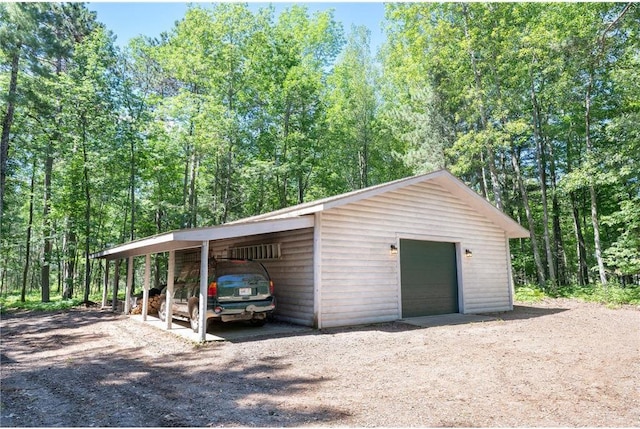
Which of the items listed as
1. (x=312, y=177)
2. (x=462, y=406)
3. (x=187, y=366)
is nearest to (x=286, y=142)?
(x=312, y=177)

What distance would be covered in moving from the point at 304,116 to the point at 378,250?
14010 millimetres

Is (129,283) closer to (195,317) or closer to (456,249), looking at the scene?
(195,317)

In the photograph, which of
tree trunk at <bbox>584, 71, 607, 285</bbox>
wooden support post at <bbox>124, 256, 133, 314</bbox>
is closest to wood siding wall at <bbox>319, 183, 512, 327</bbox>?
wooden support post at <bbox>124, 256, 133, 314</bbox>

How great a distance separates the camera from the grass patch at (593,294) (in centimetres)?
1393

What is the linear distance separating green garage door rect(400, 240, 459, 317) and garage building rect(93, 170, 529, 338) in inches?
1.1

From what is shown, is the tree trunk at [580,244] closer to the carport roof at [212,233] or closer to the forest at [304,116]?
the forest at [304,116]

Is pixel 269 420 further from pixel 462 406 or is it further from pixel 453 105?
pixel 453 105

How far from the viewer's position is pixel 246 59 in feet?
72.6

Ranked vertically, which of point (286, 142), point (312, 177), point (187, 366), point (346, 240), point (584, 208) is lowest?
point (187, 366)

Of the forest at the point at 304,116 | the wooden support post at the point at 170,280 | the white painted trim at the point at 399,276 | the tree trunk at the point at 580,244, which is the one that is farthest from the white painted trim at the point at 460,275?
the tree trunk at the point at 580,244

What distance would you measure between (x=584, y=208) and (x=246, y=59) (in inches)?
939

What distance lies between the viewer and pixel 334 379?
475 centimetres

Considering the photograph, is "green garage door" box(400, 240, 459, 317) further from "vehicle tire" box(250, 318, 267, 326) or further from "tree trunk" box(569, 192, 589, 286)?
"tree trunk" box(569, 192, 589, 286)

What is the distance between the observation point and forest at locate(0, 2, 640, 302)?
52.6 feet
